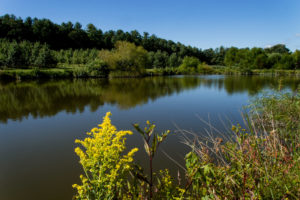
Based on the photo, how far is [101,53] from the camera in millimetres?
33750

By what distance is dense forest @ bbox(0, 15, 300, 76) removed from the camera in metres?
32.4

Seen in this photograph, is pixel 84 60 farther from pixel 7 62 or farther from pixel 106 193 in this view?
pixel 106 193

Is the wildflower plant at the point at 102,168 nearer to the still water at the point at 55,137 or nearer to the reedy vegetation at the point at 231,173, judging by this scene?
the reedy vegetation at the point at 231,173

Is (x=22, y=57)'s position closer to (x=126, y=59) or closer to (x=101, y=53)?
(x=101, y=53)

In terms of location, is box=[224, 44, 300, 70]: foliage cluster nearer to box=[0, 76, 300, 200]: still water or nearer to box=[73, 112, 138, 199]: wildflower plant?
box=[0, 76, 300, 200]: still water

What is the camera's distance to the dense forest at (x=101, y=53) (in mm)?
32406

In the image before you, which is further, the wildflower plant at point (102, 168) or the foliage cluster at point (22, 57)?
the foliage cluster at point (22, 57)

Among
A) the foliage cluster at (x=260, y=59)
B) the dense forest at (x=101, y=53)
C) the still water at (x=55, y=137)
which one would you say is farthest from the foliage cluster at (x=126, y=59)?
the foliage cluster at (x=260, y=59)

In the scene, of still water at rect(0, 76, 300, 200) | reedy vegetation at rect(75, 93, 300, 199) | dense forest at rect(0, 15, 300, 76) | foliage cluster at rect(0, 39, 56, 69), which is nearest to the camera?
reedy vegetation at rect(75, 93, 300, 199)

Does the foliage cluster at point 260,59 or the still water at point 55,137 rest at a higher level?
the foliage cluster at point 260,59

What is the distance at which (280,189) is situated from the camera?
5.03 ft

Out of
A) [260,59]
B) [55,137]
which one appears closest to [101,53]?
[55,137]

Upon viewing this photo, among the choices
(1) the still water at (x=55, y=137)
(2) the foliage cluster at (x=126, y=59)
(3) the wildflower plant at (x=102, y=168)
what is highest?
(2) the foliage cluster at (x=126, y=59)

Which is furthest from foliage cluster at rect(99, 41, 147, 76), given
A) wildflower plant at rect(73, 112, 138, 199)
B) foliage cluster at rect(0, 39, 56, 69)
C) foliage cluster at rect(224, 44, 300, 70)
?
wildflower plant at rect(73, 112, 138, 199)
